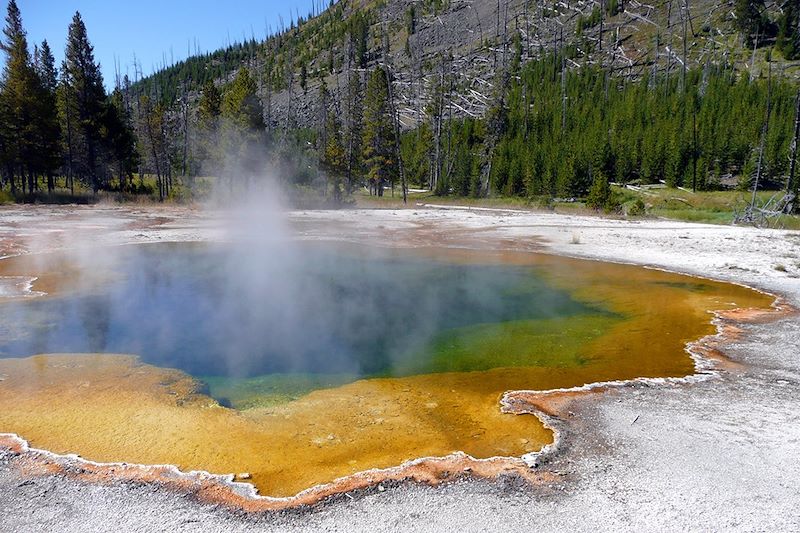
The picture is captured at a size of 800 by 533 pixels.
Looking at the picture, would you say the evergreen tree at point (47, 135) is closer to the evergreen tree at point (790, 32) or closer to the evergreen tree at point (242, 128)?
the evergreen tree at point (242, 128)

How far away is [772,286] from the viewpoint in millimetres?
12875

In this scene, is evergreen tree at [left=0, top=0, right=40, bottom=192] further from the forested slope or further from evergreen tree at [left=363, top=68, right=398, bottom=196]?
evergreen tree at [left=363, top=68, right=398, bottom=196]

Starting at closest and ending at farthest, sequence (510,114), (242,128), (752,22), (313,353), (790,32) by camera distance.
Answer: (313,353) < (242,128) < (510,114) < (790,32) < (752,22)

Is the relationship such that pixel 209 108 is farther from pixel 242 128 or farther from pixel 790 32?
pixel 790 32

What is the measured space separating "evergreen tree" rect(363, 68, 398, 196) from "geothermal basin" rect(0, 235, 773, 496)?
33.4m

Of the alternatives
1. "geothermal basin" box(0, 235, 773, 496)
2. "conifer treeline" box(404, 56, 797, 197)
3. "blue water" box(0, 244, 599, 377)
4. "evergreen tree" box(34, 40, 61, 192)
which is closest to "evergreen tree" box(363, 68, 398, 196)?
"conifer treeline" box(404, 56, 797, 197)

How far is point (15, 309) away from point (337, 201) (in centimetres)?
3083

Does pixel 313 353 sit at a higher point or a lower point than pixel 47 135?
lower

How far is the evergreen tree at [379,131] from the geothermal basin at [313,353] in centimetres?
3338

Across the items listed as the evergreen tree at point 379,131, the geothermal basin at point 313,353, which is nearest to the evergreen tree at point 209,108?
the evergreen tree at point 379,131

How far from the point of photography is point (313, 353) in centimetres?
870

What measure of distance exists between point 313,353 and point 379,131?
41.7m

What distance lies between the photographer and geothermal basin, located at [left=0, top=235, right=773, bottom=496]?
5.37 metres

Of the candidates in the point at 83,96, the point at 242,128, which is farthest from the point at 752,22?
the point at 83,96
